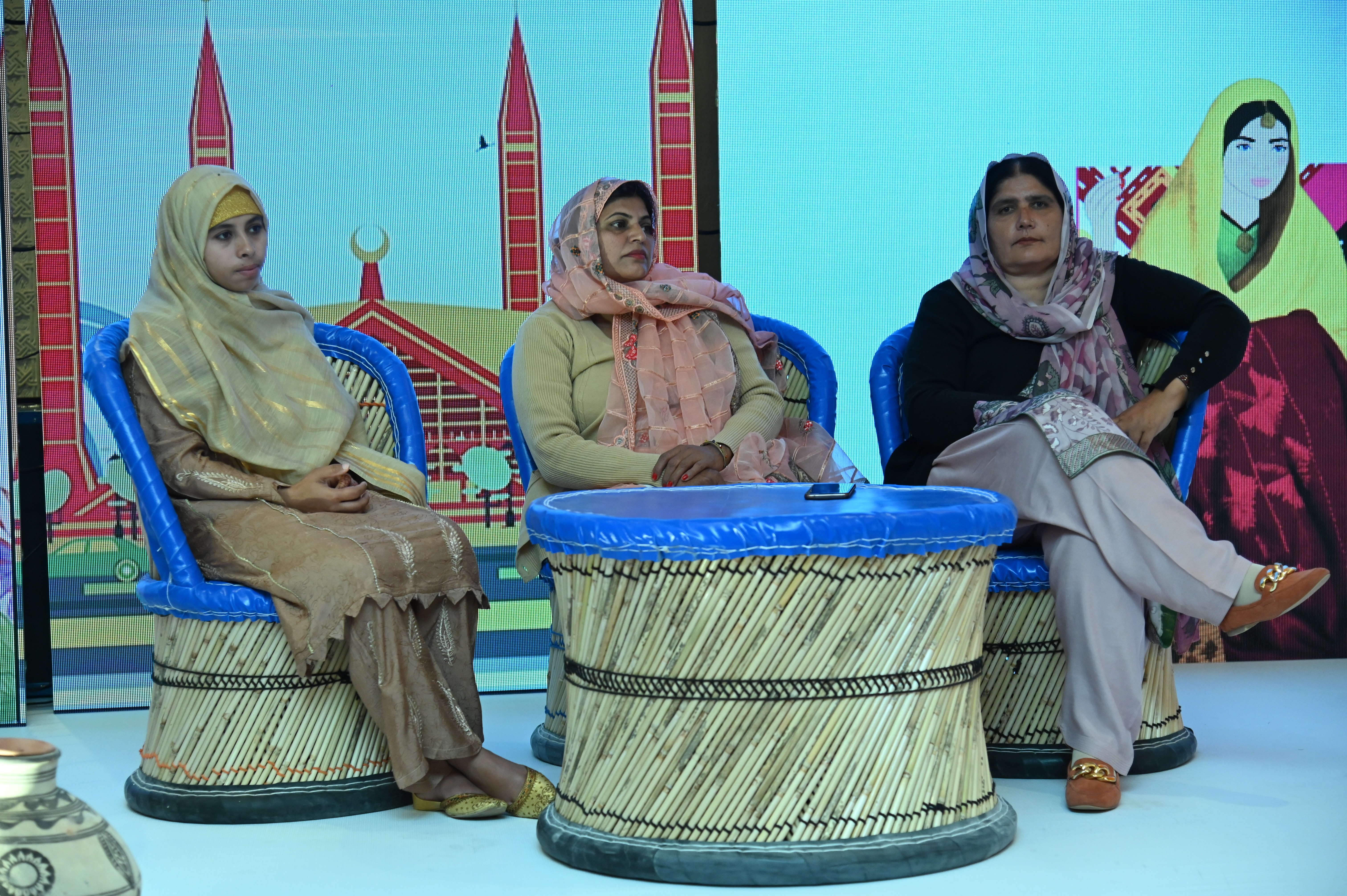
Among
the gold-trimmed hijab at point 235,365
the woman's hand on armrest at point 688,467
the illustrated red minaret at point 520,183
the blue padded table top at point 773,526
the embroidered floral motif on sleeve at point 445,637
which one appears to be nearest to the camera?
the blue padded table top at point 773,526

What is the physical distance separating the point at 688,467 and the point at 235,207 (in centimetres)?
114

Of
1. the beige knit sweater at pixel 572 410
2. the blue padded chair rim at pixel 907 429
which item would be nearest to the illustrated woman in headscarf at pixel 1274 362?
the blue padded chair rim at pixel 907 429

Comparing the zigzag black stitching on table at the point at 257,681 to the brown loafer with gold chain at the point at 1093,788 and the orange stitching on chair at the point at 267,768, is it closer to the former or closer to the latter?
the orange stitching on chair at the point at 267,768

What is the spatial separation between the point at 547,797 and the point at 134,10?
2.57m

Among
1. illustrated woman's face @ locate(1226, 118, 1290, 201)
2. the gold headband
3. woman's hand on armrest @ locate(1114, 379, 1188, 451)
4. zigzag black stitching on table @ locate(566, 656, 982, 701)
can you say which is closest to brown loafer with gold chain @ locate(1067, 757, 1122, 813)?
zigzag black stitching on table @ locate(566, 656, 982, 701)

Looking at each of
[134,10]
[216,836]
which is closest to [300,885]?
[216,836]

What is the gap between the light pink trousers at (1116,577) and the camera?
2.60m

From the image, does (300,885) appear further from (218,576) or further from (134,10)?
(134,10)

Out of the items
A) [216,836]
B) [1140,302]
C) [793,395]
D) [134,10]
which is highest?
[134,10]

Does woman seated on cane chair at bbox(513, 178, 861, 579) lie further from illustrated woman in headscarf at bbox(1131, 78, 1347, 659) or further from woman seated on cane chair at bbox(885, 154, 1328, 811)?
illustrated woman in headscarf at bbox(1131, 78, 1347, 659)

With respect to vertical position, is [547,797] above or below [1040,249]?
below

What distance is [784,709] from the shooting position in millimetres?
2133

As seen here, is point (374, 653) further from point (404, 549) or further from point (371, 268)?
point (371, 268)

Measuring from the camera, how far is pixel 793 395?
3.62 m
